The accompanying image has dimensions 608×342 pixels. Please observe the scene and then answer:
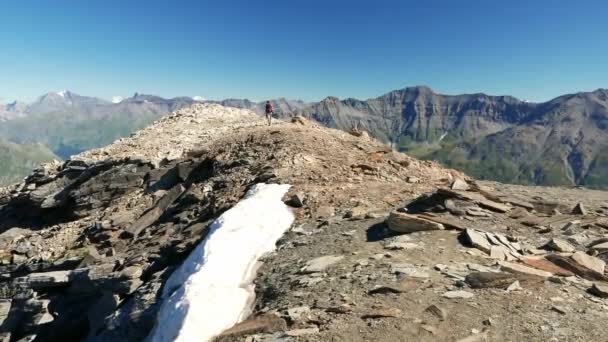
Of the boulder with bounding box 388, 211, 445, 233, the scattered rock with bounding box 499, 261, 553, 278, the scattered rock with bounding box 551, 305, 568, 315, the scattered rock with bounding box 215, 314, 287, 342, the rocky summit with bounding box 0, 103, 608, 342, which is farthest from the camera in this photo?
the boulder with bounding box 388, 211, 445, 233

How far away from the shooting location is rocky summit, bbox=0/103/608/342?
Answer: 11172 millimetres

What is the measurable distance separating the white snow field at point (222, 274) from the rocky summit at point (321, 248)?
2.04 ft

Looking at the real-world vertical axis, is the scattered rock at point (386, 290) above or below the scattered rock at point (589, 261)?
below

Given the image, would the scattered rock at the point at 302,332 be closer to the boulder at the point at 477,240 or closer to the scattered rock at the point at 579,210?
the boulder at the point at 477,240

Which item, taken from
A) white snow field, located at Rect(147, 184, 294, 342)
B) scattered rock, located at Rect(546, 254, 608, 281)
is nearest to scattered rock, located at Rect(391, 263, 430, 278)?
scattered rock, located at Rect(546, 254, 608, 281)

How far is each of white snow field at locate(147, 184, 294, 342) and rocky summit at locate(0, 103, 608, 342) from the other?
2.04ft

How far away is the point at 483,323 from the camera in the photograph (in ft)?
34.1

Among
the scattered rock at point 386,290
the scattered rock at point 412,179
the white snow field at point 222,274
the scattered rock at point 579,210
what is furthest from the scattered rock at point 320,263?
the scattered rock at point 412,179

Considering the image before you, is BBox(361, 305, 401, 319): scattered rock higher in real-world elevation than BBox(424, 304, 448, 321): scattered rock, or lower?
lower

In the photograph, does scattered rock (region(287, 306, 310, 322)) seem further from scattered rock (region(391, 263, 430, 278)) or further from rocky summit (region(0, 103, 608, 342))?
scattered rock (region(391, 263, 430, 278))

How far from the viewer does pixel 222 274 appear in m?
15.4

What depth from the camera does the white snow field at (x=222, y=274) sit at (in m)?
13.0

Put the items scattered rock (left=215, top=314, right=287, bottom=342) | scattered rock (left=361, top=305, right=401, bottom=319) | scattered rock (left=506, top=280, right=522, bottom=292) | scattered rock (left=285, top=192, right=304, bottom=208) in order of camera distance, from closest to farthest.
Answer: scattered rock (left=361, top=305, right=401, bottom=319), scattered rock (left=215, top=314, right=287, bottom=342), scattered rock (left=506, top=280, right=522, bottom=292), scattered rock (left=285, top=192, right=304, bottom=208)

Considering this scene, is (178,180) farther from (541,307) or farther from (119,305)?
(541,307)
